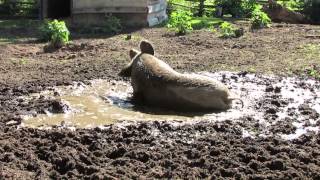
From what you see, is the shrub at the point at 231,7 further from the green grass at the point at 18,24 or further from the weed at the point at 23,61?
the weed at the point at 23,61

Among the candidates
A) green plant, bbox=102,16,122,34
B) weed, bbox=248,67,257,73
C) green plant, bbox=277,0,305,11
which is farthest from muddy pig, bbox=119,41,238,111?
green plant, bbox=277,0,305,11

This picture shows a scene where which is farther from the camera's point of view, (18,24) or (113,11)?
(18,24)

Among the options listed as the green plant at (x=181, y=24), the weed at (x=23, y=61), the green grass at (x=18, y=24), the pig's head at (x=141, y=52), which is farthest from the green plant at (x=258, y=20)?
the pig's head at (x=141, y=52)

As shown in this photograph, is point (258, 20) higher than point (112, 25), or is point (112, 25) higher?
point (258, 20)

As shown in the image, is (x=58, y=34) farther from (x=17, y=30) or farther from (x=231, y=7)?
(x=231, y=7)

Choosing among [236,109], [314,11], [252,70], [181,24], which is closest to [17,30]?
[181,24]

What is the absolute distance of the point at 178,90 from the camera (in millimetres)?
8922

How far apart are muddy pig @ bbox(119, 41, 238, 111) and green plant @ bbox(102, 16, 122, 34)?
24.8 ft

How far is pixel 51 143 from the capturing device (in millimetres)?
7371

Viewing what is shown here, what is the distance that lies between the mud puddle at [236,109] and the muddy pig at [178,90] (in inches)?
6.0

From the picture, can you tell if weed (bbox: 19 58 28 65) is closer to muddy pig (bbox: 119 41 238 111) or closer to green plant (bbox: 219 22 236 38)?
muddy pig (bbox: 119 41 238 111)

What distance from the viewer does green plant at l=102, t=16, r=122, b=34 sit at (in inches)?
666

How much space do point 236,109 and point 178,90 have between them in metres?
0.89

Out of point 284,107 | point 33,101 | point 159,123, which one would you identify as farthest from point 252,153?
point 33,101
